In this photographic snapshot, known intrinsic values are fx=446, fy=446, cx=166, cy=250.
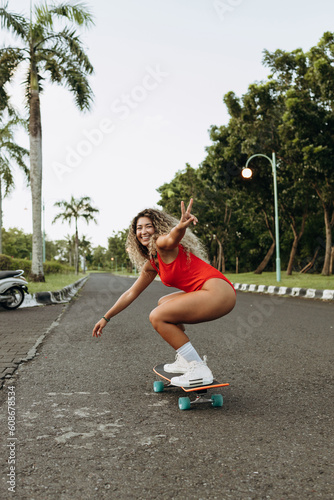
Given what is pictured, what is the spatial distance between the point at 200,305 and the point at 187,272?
27cm

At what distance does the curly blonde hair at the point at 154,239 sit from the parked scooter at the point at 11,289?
22.7 feet

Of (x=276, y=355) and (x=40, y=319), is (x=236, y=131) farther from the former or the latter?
(x=276, y=355)

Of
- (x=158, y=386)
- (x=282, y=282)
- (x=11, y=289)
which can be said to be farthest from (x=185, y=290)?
(x=282, y=282)

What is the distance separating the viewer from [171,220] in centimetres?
348

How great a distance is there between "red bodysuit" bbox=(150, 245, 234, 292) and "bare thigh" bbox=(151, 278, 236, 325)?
0.06m

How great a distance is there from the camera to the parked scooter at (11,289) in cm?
988

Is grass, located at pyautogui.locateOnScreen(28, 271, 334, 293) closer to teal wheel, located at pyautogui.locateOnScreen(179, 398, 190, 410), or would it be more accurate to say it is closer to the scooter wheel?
the scooter wheel

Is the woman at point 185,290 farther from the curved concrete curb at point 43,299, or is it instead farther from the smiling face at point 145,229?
the curved concrete curb at point 43,299

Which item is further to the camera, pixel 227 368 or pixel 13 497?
pixel 227 368

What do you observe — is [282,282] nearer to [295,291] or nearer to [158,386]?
[295,291]

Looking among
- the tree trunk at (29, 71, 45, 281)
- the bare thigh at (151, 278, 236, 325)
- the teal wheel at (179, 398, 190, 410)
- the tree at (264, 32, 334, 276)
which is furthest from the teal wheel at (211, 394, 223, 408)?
the tree at (264, 32, 334, 276)

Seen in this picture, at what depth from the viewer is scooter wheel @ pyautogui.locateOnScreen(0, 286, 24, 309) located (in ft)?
33.2

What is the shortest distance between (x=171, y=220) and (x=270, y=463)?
187 cm

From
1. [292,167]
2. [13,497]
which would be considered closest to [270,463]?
[13,497]
